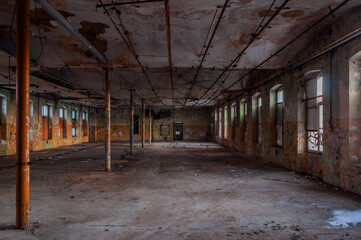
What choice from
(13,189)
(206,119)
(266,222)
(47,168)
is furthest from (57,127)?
(266,222)

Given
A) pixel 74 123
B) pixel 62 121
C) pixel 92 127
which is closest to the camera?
pixel 62 121

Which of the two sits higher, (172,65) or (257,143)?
(172,65)

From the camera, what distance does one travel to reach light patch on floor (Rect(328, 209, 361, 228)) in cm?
351

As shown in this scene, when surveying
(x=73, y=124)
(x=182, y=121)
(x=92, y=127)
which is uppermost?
(x=182, y=121)

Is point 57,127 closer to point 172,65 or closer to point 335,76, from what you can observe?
point 172,65

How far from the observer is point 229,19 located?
5.13m

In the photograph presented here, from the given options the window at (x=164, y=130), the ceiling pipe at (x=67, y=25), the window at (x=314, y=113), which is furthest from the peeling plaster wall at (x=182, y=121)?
the ceiling pipe at (x=67, y=25)

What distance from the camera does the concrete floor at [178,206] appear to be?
3.26 m

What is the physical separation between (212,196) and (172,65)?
467cm

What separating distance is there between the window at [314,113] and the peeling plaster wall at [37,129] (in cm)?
1085

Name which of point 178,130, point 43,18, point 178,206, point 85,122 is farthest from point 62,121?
point 178,206

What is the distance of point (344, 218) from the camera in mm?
3736

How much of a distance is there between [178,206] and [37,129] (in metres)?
13.8

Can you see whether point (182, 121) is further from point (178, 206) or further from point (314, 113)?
point (178, 206)
